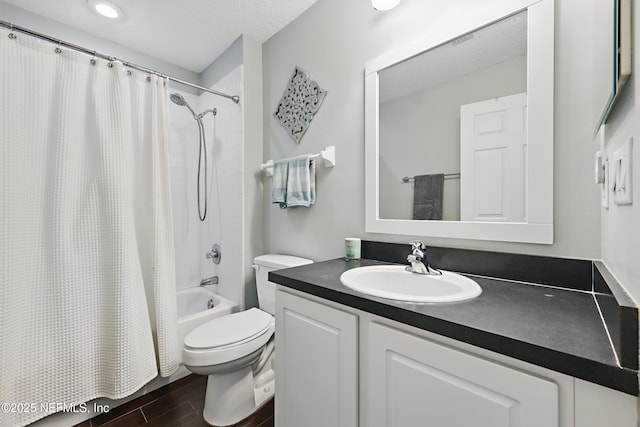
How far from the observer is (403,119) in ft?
4.12

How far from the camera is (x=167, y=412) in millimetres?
1419

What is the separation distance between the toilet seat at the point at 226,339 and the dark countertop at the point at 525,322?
25.0 inches

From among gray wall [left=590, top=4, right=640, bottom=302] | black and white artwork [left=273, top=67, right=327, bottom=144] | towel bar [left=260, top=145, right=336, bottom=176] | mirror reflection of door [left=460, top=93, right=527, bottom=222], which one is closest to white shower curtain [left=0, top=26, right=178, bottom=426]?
black and white artwork [left=273, top=67, right=327, bottom=144]

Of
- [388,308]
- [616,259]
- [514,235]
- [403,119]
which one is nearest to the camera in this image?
[616,259]

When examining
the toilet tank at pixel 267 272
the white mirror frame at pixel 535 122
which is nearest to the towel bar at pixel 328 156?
the toilet tank at pixel 267 272

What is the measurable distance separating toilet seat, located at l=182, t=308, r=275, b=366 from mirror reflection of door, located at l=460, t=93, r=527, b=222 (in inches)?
45.6

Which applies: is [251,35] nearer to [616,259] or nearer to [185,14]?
[185,14]

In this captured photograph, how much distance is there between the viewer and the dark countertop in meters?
0.46

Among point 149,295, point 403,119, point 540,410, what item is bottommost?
point 149,295

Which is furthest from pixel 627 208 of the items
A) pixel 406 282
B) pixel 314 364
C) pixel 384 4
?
pixel 384 4

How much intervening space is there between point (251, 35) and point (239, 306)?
1996 mm

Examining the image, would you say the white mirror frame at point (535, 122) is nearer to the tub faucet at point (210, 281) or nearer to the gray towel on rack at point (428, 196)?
the gray towel on rack at point (428, 196)

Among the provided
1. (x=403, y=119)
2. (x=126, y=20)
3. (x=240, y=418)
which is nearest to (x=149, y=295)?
(x=240, y=418)

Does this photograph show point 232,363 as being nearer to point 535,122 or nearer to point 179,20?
point 535,122
